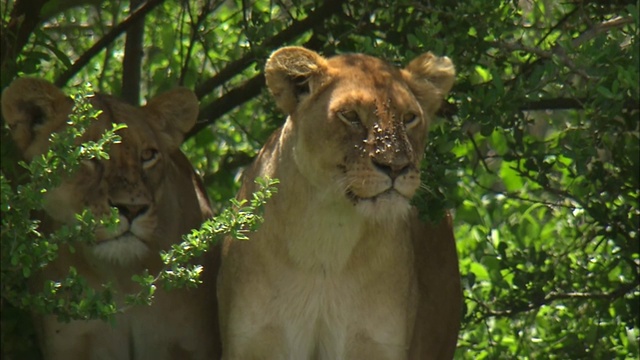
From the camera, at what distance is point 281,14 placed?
8.61m

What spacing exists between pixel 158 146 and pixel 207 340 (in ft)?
2.85

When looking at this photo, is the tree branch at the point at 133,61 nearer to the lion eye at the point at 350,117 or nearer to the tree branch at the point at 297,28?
the tree branch at the point at 297,28

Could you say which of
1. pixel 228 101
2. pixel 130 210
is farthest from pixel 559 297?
pixel 130 210

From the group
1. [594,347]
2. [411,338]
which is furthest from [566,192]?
[411,338]

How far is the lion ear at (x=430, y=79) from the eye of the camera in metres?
5.98

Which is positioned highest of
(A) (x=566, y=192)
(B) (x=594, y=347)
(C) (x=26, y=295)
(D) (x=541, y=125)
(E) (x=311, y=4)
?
(D) (x=541, y=125)

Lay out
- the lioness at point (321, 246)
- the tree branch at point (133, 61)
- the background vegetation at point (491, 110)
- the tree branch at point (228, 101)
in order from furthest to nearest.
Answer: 1. the tree branch at point (133, 61)
2. the tree branch at point (228, 101)
3. the background vegetation at point (491, 110)
4. the lioness at point (321, 246)

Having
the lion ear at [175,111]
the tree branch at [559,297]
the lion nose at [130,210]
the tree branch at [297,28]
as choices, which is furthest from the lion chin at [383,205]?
the tree branch at [559,297]

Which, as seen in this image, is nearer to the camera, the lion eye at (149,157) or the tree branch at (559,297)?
the lion eye at (149,157)

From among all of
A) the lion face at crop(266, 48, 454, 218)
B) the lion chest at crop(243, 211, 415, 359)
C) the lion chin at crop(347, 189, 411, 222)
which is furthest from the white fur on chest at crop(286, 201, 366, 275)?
the lion chin at crop(347, 189, 411, 222)

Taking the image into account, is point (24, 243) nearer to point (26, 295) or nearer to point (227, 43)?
point (26, 295)

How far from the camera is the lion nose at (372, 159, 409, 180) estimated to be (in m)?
5.44

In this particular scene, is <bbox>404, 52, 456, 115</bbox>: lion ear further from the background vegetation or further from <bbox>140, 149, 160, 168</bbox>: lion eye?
<bbox>140, 149, 160, 168</bbox>: lion eye

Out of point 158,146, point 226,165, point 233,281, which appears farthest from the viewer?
point 226,165
